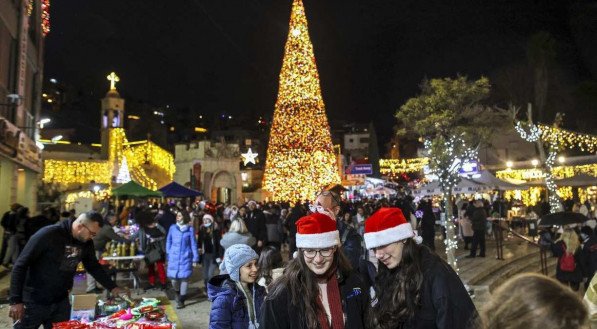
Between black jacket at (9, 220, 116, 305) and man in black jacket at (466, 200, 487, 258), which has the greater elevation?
black jacket at (9, 220, 116, 305)

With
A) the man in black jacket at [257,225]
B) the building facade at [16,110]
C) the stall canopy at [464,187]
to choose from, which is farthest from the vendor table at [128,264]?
the stall canopy at [464,187]

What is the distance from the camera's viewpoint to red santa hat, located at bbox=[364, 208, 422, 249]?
301cm

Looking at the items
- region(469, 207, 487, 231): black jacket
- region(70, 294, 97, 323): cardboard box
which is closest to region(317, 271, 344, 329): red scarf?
region(70, 294, 97, 323): cardboard box

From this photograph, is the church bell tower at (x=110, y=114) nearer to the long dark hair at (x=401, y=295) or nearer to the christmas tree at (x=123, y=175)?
the christmas tree at (x=123, y=175)

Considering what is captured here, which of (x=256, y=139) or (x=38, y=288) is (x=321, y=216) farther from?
(x=256, y=139)

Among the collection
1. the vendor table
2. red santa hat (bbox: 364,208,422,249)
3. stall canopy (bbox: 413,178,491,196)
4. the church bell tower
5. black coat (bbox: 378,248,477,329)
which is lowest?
the vendor table

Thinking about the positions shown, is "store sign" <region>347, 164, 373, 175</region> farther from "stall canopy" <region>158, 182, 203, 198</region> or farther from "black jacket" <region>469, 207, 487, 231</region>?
"black jacket" <region>469, 207, 487, 231</region>

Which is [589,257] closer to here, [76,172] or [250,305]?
[250,305]

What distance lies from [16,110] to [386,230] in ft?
51.4

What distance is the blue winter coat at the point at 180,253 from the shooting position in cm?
916

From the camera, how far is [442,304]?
2.63m

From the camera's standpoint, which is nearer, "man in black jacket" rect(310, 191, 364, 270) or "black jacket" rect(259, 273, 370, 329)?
"black jacket" rect(259, 273, 370, 329)

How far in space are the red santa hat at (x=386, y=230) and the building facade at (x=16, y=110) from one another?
11.8 m

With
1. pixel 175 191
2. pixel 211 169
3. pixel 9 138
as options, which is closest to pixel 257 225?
pixel 175 191
